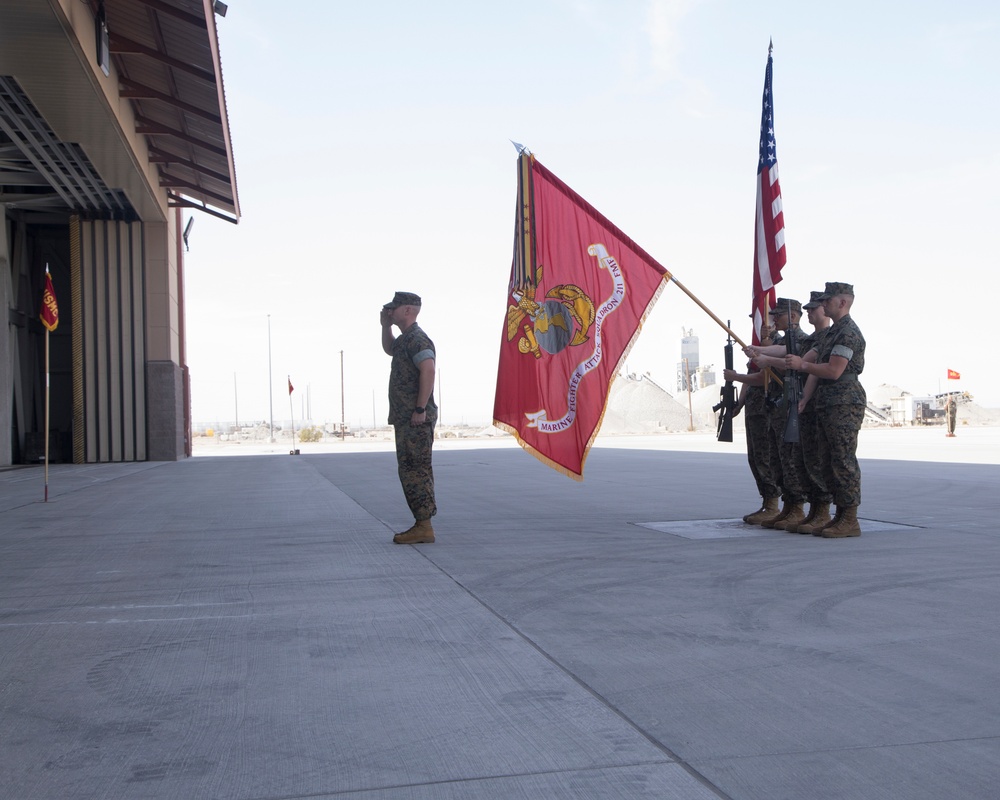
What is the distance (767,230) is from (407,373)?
342cm

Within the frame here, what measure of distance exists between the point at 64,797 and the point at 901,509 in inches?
346

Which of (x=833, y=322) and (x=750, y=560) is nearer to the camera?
(x=750, y=560)

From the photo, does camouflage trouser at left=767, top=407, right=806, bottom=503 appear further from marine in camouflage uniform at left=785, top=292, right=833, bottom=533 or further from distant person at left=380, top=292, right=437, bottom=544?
distant person at left=380, top=292, right=437, bottom=544

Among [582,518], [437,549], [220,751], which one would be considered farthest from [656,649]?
[582,518]

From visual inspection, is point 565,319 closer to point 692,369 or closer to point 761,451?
point 761,451

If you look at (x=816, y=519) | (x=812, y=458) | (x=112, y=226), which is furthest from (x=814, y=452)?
(x=112, y=226)

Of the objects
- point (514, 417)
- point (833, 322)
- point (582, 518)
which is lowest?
point (582, 518)

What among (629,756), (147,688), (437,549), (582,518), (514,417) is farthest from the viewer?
(582,518)

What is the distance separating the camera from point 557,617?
471 cm

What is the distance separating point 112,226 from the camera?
26469mm

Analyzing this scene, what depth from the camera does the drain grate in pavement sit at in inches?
309

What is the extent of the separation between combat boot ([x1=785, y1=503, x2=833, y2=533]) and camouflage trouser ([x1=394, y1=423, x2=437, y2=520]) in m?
2.95

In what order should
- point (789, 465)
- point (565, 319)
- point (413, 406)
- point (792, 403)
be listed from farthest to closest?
point (789, 465)
point (565, 319)
point (792, 403)
point (413, 406)

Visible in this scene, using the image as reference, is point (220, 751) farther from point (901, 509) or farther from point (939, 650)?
point (901, 509)
